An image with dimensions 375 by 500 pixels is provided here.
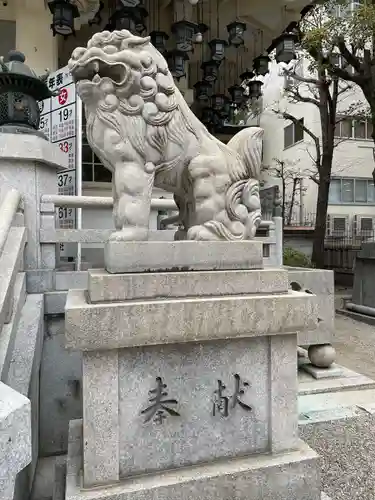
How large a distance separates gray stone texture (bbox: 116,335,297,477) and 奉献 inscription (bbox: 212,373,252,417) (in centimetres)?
1

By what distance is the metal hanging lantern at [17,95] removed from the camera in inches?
147

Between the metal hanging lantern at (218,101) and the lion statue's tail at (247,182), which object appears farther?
the metal hanging lantern at (218,101)

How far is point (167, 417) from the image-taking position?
6.97 ft

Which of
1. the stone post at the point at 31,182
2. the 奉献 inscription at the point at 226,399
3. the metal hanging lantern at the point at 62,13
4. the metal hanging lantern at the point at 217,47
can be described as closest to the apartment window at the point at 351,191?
the metal hanging lantern at the point at 217,47

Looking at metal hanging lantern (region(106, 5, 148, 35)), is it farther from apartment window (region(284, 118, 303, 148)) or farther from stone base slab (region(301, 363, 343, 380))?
apartment window (region(284, 118, 303, 148))

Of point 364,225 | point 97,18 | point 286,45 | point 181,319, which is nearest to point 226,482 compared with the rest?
point 181,319

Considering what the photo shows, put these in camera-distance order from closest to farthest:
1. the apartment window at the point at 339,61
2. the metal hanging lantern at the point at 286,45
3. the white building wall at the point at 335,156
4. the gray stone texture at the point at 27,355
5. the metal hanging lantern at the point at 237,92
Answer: the gray stone texture at the point at 27,355 < the metal hanging lantern at the point at 286,45 < the metal hanging lantern at the point at 237,92 < the apartment window at the point at 339,61 < the white building wall at the point at 335,156

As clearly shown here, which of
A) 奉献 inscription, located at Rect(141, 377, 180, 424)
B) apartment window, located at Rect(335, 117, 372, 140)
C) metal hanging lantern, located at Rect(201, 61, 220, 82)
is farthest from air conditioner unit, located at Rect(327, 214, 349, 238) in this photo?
奉献 inscription, located at Rect(141, 377, 180, 424)

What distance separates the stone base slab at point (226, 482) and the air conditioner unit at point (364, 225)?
19024 millimetres

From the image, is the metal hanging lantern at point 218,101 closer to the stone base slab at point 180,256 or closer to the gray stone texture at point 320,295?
the gray stone texture at point 320,295

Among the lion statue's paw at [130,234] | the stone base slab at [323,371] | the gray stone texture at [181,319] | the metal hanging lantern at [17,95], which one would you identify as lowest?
the stone base slab at [323,371]

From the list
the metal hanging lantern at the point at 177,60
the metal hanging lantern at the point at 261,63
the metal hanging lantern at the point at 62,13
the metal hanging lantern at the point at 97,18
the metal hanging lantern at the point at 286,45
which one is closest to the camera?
the metal hanging lantern at the point at 62,13

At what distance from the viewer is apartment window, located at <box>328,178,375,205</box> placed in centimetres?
1956

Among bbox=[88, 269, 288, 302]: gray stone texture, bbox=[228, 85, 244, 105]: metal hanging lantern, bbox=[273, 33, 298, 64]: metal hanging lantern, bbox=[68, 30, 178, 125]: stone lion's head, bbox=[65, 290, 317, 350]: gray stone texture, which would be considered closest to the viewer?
bbox=[65, 290, 317, 350]: gray stone texture
